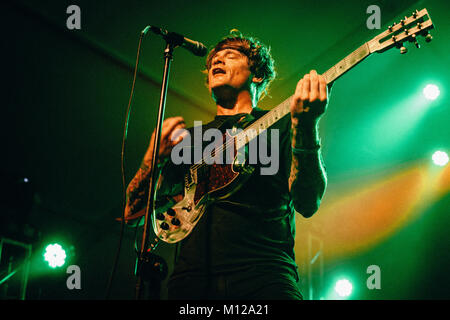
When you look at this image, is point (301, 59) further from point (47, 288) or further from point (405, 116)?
point (47, 288)

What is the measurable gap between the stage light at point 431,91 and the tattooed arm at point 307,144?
3.33 metres

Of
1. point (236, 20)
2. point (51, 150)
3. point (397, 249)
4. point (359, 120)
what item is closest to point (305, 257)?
point (397, 249)

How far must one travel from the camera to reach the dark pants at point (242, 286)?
4.62ft

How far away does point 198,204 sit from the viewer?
1.81 meters

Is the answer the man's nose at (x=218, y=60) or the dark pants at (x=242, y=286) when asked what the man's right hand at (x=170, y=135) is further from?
the man's nose at (x=218, y=60)

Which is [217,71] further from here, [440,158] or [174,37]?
[440,158]

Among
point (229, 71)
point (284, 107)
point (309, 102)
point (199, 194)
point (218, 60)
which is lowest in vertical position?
point (199, 194)

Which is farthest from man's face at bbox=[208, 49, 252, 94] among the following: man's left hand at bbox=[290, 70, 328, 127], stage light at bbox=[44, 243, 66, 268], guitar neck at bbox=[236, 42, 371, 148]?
stage light at bbox=[44, 243, 66, 268]

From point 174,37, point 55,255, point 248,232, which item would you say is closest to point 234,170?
point 248,232

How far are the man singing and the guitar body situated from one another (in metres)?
0.04

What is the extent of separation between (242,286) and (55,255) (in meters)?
3.88

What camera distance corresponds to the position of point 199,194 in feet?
6.14
